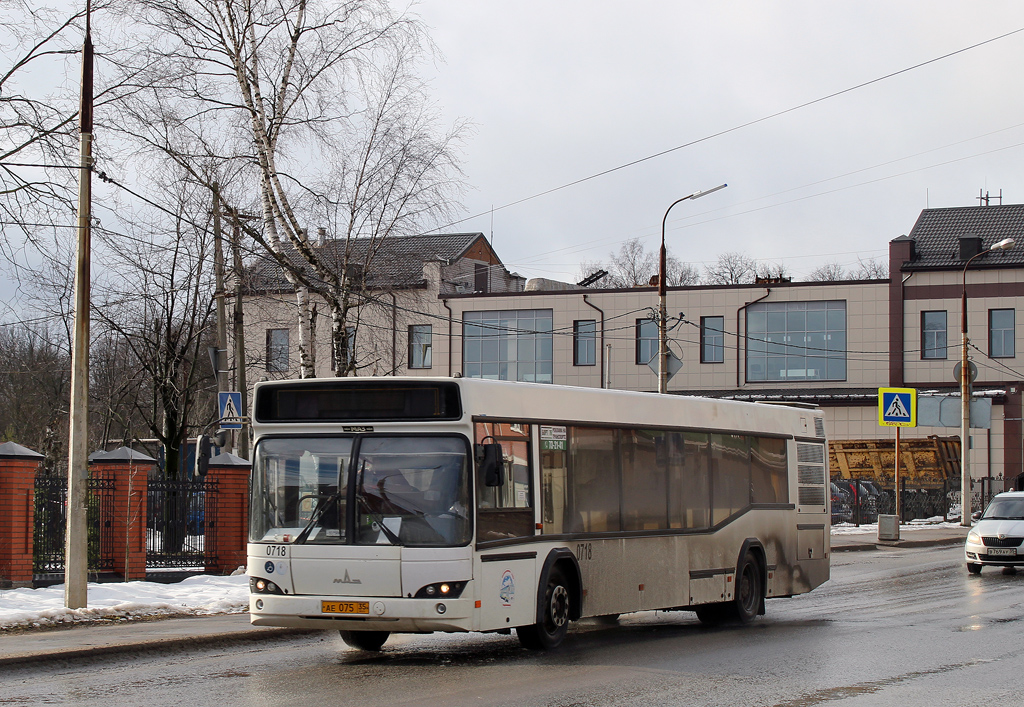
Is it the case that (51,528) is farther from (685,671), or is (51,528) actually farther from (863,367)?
(863,367)

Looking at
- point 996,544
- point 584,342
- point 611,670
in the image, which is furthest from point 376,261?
point 584,342

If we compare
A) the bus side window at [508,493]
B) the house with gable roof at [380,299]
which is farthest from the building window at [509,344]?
the bus side window at [508,493]

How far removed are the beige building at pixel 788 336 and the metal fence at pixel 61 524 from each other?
99.1 feet

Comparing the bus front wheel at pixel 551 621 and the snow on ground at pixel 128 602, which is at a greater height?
the bus front wheel at pixel 551 621

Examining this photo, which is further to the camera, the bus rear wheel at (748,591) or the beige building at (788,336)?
the beige building at (788,336)

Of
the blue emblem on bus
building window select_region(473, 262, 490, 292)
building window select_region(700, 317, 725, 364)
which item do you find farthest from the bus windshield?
building window select_region(473, 262, 490, 292)

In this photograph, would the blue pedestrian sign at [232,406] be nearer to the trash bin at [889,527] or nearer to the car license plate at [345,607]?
the car license plate at [345,607]

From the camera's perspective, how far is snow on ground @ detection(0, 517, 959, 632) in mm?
13336

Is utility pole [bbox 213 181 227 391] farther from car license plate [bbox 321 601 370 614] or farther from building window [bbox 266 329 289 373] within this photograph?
building window [bbox 266 329 289 373]

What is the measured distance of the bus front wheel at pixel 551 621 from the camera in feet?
37.2

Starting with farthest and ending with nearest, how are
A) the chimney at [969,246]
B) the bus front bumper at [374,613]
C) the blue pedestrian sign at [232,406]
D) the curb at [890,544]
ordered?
the chimney at [969,246] → the curb at [890,544] → the blue pedestrian sign at [232,406] → the bus front bumper at [374,613]

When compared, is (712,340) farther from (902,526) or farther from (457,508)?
(457,508)

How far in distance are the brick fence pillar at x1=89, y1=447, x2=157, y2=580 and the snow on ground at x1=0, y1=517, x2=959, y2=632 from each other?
27.2 inches

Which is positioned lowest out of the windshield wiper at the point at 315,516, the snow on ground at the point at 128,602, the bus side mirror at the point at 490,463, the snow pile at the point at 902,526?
the snow pile at the point at 902,526
